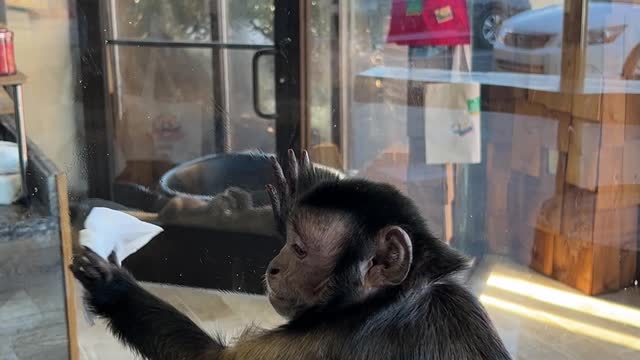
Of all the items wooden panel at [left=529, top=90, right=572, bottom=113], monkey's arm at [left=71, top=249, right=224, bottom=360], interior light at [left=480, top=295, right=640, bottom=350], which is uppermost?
wooden panel at [left=529, top=90, right=572, bottom=113]

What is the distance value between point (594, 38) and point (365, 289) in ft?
5.69

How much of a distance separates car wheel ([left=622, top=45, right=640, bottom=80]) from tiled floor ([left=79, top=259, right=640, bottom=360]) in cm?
67

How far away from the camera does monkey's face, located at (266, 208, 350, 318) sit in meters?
0.97

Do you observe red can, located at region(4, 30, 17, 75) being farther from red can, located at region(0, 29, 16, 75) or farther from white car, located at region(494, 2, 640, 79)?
white car, located at region(494, 2, 640, 79)

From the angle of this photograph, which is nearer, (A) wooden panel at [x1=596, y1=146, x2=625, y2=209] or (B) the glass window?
(B) the glass window

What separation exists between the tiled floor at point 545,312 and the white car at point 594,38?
66cm

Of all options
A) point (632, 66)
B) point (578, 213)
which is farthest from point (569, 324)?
point (632, 66)

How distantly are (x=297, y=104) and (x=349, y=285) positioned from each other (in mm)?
1663

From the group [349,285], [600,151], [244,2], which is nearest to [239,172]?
[244,2]

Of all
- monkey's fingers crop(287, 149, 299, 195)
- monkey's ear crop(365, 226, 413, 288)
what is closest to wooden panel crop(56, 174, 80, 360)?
monkey's fingers crop(287, 149, 299, 195)

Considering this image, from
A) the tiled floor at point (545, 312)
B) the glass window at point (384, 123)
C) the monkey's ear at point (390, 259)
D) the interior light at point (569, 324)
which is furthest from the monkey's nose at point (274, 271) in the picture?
the interior light at point (569, 324)

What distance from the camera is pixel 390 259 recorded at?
3.05ft

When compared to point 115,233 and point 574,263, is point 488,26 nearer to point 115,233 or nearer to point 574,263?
point 574,263

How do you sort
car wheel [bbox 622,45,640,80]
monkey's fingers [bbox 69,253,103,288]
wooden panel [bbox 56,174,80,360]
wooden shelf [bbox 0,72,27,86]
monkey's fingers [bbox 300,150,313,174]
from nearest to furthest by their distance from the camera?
monkey's fingers [bbox 69,253,103,288], monkey's fingers [bbox 300,150,313,174], wooden panel [bbox 56,174,80,360], wooden shelf [bbox 0,72,27,86], car wheel [bbox 622,45,640,80]
